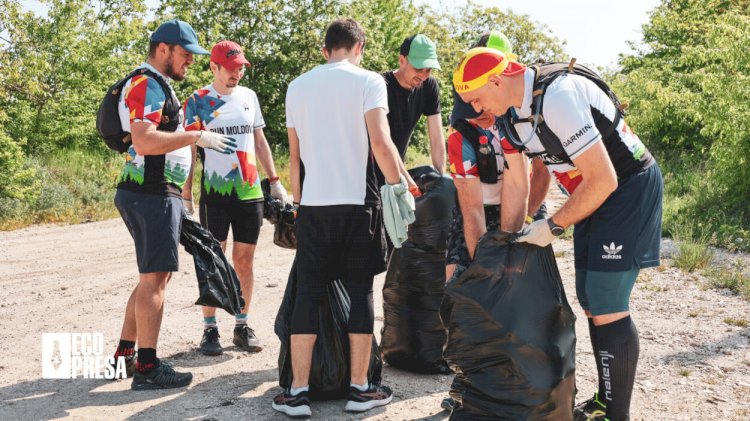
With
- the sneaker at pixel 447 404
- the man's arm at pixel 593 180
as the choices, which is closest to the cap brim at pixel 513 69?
the man's arm at pixel 593 180

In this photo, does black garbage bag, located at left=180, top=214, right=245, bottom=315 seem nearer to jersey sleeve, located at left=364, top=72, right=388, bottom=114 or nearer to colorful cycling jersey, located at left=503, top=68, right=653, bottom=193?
jersey sleeve, located at left=364, top=72, right=388, bottom=114

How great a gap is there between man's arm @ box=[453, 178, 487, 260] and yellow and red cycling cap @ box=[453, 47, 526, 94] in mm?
660

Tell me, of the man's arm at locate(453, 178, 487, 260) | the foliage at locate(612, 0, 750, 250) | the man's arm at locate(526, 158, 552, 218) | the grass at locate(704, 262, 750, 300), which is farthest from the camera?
the foliage at locate(612, 0, 750, 250)

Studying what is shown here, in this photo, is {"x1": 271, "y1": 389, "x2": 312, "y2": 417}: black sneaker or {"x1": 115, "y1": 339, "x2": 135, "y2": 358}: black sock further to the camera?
{"x1": 115, "y1": 339, "x2": 135, "y2": 358}: black sock

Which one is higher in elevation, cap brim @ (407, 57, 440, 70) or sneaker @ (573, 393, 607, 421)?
cap brim @ (407, 57, 440, 70)

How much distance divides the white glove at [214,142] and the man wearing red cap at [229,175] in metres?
0.42

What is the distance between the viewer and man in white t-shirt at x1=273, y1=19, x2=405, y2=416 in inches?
140

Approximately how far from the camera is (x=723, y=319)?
5430mm

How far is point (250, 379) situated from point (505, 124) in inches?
86.0

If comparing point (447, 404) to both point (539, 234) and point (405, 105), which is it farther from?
point (405, 105)

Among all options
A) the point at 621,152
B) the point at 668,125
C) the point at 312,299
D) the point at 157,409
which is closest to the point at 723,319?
the point at 621,152

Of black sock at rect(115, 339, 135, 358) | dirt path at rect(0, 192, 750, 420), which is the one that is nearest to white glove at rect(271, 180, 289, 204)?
dirt path at rect(0, 192, 750, 420)

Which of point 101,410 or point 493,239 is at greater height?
point 493,239

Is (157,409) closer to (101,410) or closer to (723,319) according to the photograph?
(101,410)
